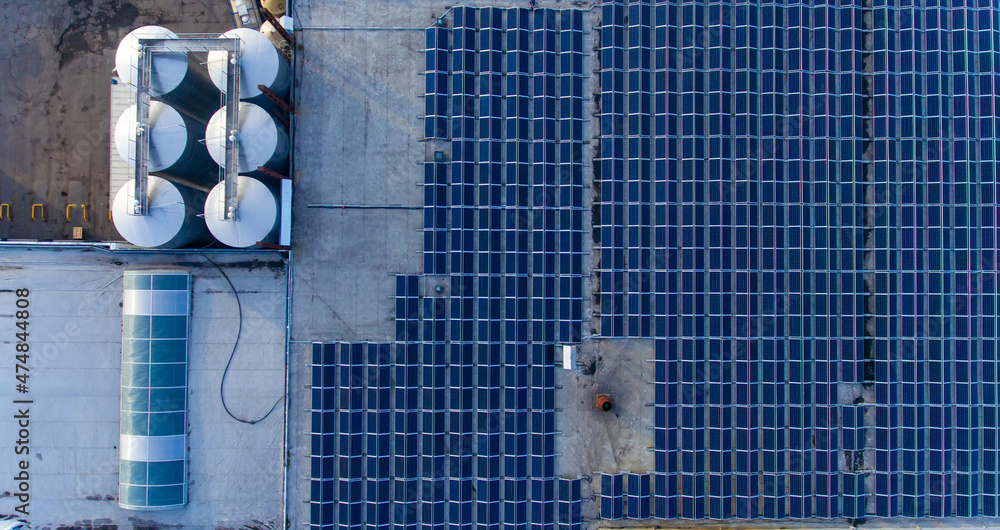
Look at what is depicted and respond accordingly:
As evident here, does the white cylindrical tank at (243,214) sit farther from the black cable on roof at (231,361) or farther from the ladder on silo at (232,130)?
the black cable on roof at (231,361)

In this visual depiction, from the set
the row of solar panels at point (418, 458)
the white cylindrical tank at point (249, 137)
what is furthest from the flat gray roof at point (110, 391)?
the white cylindrical tank at point (249, 137)

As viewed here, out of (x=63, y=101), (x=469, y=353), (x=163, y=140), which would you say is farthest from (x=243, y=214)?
(x=63, y=101)

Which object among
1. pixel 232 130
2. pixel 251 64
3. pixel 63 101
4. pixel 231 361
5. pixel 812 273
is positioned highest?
pixel 251 64

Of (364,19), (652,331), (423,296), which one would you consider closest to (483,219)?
(423,296)

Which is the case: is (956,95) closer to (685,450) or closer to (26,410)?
(685,450)

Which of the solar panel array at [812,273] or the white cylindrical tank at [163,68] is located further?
the solar panel array at [812,273]

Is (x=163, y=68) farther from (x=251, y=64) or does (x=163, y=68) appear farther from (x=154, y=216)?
(x=154, y=216)
